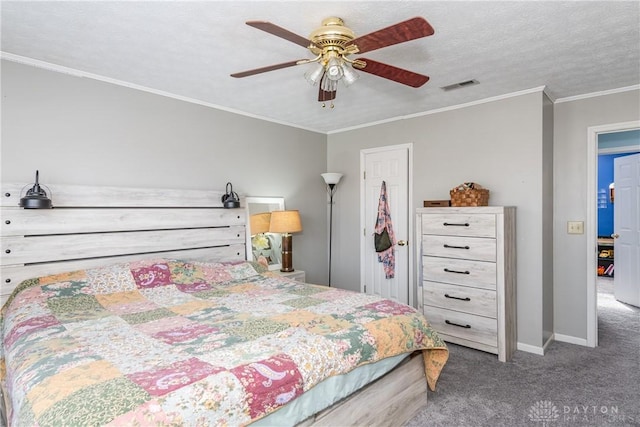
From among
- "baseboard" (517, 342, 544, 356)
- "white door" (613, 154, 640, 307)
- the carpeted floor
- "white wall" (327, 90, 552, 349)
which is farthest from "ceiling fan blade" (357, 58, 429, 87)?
"white door" (613, 154, 640, 307)

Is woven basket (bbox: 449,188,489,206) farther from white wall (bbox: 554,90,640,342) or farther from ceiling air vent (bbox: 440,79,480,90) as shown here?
ceiling air vent (bbox: 440,79,480,90)

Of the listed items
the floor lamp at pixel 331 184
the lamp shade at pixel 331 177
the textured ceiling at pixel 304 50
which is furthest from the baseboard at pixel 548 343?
the lamp shade at pixel 331 177

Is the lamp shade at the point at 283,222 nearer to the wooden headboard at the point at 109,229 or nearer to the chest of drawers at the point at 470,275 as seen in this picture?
the wooden headboard at the point at 109,229

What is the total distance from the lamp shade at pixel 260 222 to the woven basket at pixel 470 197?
1947 millimetres

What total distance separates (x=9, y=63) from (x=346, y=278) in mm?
3820

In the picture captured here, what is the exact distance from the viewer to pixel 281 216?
394 centimetres

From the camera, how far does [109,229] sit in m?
2.93

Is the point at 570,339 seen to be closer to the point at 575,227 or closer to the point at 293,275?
the point at 575,227

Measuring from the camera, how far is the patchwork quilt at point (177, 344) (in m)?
1.18

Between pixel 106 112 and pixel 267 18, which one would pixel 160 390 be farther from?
pixel 106 112

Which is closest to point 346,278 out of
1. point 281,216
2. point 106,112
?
point 281,216

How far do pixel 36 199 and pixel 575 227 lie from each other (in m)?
4.38

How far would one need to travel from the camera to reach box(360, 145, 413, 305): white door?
4.20m

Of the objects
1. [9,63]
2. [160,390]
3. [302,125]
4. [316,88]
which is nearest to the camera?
[160,390]
